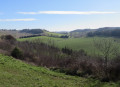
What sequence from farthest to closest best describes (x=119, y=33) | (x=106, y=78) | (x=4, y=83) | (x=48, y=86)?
(x=119, y=33) → (x=106, y=78) → (x=48, y=86) → (x=4, y=83)

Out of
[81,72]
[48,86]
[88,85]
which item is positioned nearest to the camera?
[48,86]

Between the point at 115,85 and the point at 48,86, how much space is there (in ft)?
18.5

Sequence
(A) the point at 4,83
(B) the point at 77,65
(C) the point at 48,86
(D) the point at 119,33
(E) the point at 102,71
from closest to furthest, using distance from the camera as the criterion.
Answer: (A) the point at 4,83
(C) the point at 48,86
(E) the point at 102,71
(B) the point at 77,65
(D) the point at 119,33

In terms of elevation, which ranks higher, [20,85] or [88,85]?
[20,85]

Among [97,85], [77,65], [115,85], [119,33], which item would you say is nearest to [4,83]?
[97,85]

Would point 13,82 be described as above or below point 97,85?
above

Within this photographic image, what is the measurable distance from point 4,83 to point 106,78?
31.5ft

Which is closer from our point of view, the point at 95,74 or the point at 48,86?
the point at 48,86

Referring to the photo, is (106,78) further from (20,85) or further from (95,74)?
(20,85)

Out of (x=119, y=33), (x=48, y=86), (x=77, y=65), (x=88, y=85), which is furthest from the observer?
(x=119, y=33)

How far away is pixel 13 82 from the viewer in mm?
10172

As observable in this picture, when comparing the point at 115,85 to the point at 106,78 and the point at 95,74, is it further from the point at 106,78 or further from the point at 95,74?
the point at 95,74

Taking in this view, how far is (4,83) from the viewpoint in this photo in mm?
9609

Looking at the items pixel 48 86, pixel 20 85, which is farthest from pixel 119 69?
pixel 20 85
